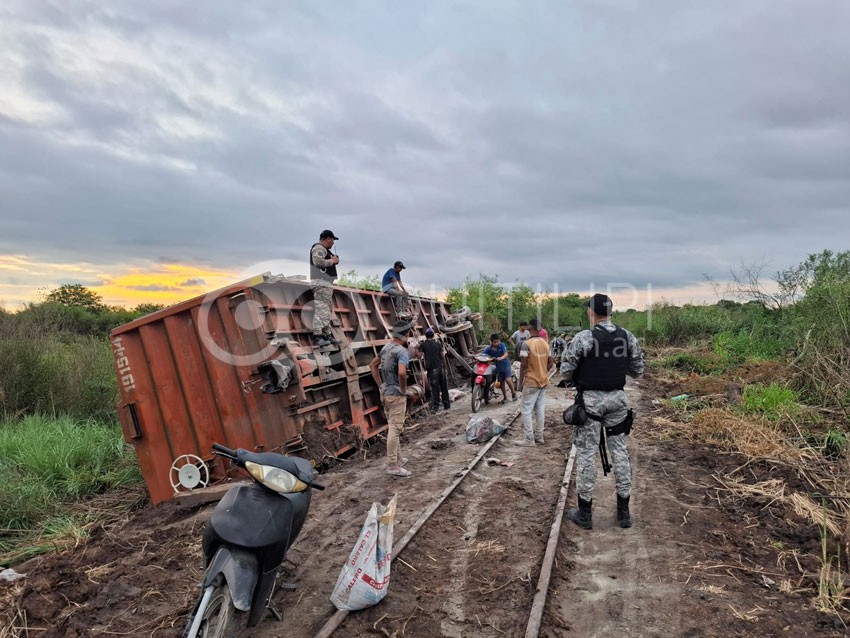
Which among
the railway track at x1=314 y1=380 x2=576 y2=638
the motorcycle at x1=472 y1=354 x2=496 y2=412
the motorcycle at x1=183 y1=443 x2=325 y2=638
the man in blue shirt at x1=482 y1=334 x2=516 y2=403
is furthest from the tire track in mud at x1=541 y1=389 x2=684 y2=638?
the man in blue shirt at x1=482 y1=334 x2=516 y2=403

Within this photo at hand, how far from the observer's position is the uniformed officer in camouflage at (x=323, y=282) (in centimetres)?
859

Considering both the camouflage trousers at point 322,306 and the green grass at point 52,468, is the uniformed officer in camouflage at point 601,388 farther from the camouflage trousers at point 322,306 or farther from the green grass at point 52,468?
the green grass at point 52,468

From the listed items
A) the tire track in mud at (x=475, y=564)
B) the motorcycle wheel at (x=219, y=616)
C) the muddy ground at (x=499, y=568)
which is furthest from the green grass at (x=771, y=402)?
the motorcycle wheel at (x=219, y=616)

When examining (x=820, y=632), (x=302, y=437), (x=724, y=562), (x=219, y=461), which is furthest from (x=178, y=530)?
(x=820, y=632)

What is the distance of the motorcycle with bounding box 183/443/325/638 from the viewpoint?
3.24 m

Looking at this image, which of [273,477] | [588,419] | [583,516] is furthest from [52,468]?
[588,419]

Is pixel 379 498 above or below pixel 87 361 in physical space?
below

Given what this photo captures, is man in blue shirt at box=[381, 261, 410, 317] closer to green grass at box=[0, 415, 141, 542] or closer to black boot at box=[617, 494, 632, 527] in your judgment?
green grass at box=[0, 415, 141, 542]

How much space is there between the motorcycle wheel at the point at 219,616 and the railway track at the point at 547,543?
575 millimetres

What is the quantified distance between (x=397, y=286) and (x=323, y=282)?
4.38 m

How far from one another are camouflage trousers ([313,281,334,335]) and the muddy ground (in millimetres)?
2545

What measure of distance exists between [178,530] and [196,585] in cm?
149

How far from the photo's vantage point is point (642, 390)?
1513 centimetres

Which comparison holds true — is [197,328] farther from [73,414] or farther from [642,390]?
[642,390]
